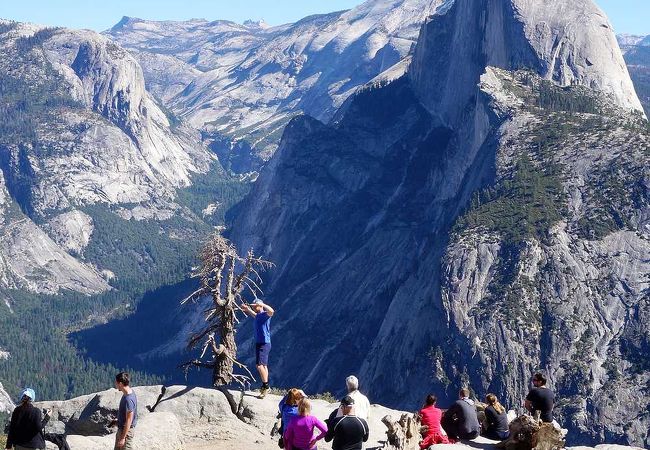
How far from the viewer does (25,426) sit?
31688 millimetres

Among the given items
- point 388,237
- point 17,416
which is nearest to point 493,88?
point 388,237

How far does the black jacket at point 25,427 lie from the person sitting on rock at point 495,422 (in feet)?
53.9

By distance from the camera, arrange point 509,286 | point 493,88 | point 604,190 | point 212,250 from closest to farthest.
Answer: point 212,250
point 509,286
point 604,190
point 493,88

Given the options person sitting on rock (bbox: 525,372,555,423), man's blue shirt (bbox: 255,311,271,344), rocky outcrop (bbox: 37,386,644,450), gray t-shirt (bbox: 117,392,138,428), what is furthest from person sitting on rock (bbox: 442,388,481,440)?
gray t-shirt (bbox: 117,392,138,428)

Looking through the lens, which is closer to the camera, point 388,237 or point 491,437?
point 491,437

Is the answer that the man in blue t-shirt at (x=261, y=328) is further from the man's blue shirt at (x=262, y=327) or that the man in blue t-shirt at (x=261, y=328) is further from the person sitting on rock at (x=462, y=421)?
the person sitting on rock at (x=462, y=421)

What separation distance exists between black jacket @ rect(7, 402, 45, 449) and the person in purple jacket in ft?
26.1

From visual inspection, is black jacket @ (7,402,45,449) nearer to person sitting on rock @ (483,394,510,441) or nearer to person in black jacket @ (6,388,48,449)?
person in black jacket @ (6,388,48,449)

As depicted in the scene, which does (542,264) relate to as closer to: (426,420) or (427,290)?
(427,290)

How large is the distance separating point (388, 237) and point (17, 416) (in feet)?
525

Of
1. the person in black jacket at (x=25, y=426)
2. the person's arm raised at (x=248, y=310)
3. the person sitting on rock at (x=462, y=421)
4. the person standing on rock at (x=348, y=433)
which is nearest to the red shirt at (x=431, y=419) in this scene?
the person sitting on rock at (x=462, y=421)

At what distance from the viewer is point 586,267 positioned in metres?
136

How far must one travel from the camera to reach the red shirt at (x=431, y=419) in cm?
3578

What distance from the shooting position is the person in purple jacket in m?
30.9
